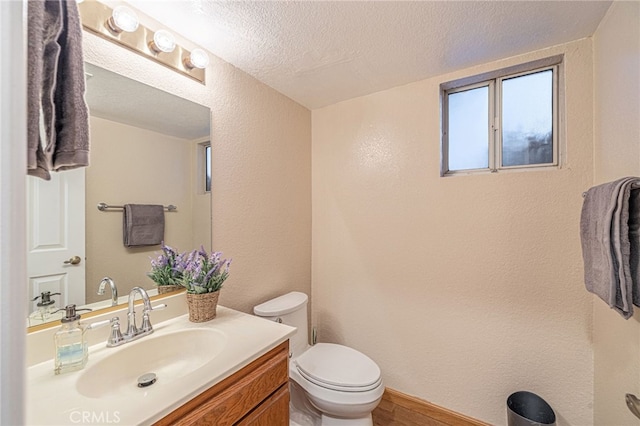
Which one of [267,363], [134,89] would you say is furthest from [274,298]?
[134,89]

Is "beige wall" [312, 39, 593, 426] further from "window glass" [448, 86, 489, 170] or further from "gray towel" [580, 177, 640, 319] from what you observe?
"gray towel" [580, 177, 640, 319]

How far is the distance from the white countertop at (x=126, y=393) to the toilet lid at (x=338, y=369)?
506 millimetres

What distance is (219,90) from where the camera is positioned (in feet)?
4.75

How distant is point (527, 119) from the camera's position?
4.99ft

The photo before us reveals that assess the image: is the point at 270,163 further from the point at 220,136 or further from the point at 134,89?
the point at 134,89

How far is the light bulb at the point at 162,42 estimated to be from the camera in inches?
44.3

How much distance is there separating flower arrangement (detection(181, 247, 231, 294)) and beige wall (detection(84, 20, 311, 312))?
0.72 feet

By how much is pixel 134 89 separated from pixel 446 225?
5.83 ft

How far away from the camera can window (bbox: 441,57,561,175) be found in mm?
1465

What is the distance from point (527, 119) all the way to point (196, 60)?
1838 mm

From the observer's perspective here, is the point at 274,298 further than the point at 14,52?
Yes

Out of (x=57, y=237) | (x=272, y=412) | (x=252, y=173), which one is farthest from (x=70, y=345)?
(x=252, y=173)

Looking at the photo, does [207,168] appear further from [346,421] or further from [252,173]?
[346,421]

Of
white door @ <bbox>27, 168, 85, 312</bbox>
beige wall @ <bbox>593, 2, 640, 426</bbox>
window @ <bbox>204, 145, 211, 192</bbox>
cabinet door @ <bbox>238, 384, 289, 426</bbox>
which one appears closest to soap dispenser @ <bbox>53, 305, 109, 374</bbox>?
white door @ <bbox>27, 168, 85, 312</bbox>
